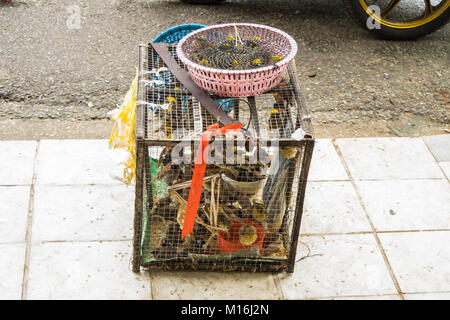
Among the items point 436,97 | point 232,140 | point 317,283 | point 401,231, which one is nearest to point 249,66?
point 232,140

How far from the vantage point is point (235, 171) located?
2604mm

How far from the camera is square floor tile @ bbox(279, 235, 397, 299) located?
2785 millimetres

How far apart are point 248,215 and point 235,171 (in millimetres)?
362

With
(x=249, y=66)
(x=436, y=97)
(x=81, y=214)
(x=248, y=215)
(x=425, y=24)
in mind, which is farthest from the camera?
(x=425, y=24)

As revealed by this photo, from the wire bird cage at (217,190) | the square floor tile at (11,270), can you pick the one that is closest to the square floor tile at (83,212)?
the square floor tile at (11,270)

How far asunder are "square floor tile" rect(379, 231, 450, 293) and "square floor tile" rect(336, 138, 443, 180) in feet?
1.85

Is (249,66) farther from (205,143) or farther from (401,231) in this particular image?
(401,231)

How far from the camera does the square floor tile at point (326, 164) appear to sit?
11.6ft

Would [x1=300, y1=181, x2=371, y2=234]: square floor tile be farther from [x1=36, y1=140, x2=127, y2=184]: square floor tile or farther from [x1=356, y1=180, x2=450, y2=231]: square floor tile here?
[x1=36, y1=140, x2=127, y2=184]: square floor tile

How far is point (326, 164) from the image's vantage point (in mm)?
3643

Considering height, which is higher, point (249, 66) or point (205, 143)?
point (249, 66)

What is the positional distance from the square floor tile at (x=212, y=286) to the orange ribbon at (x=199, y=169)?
0.37 metres

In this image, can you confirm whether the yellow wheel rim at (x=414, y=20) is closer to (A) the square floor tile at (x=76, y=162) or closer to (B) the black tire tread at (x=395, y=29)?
(B) the black tire tread at (x=395, y=29)
